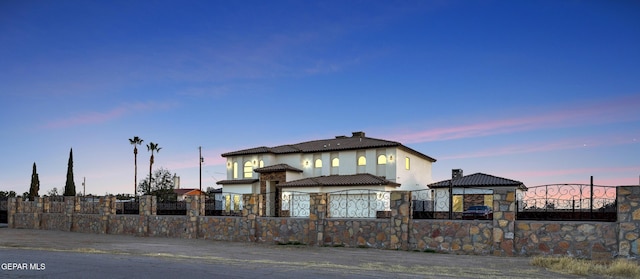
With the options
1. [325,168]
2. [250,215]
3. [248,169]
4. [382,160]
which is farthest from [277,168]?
[250,215]

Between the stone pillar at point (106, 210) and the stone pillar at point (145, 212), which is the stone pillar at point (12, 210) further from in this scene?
the stone pillar at point (145, 212)

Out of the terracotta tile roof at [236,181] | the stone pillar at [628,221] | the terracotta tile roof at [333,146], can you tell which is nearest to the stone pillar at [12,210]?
the terracotta tile roof at [236,181]

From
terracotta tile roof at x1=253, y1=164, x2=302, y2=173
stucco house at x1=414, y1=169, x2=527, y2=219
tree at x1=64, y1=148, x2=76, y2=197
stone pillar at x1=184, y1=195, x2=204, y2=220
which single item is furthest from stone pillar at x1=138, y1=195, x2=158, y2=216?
tree at x1=64, y1=148, x2=76, y2=197

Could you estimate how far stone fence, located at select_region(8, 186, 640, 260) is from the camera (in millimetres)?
15828

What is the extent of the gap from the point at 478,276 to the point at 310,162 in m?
34.0

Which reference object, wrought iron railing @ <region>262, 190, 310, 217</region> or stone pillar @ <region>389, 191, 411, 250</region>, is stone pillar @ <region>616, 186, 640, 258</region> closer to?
stone pillar @ <region>389, 191, 411, 250</region>

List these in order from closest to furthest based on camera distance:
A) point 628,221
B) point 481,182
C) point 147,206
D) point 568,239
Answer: point 628,221
point 568,239
point 147,206
point 481,182

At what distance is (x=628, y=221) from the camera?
15477 millimetres

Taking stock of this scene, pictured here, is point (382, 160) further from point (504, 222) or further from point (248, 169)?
point (504, 222)

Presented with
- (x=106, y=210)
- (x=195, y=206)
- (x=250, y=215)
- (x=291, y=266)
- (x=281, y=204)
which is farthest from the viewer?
(x=281, y=204)

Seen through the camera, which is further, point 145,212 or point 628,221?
point 145,212

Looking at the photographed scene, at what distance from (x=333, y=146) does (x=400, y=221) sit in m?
26.4

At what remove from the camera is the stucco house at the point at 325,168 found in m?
41.4

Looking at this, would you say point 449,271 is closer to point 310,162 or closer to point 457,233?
point 457,233
